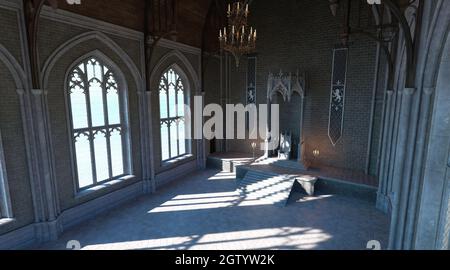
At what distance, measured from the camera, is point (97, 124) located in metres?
7.65

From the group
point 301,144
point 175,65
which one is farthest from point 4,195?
point 301,144

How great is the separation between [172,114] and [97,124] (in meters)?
3.35

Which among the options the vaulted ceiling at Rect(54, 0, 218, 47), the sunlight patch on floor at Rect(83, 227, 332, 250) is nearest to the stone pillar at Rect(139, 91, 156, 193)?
the vaulted ceiling at Rect(54, 0, 218, 47)

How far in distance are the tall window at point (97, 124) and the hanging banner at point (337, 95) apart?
25.9 ft

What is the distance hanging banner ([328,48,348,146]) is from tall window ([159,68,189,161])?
20.4 feet

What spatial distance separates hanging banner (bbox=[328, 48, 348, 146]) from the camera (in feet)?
32.3

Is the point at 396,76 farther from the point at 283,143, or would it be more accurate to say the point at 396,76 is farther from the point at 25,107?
the point at 25,107

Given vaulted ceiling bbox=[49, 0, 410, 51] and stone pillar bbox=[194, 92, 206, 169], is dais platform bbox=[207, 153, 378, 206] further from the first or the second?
vaulted ceiling bbox=[49, 0, 410, 51]

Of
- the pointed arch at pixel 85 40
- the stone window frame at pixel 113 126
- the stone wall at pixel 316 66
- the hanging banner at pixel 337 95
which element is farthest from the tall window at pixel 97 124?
the hanging banner at pixel 337 95

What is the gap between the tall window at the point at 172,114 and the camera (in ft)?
33.0

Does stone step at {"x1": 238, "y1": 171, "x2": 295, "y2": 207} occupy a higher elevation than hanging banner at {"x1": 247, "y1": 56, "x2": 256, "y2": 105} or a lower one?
lower

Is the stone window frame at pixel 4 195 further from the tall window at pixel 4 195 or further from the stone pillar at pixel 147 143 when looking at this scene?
the stone pillar at pixel 147 143

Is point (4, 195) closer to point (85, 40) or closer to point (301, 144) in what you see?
point (85, 40)

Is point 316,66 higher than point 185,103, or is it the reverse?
point 316,66
